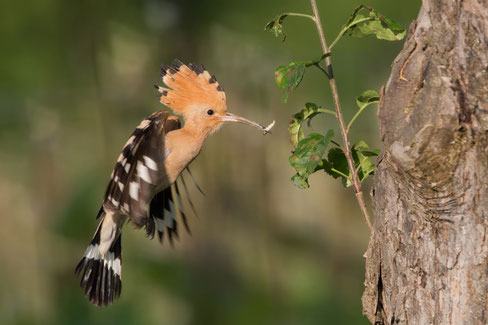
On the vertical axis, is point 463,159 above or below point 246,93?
below

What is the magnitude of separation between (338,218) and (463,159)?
295cm

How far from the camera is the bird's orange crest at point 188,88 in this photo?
182 cm

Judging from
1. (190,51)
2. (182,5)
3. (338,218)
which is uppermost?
(182,5)

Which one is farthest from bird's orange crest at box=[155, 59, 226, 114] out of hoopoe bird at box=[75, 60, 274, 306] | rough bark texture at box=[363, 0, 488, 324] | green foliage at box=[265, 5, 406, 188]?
rough bark texture at box=[363, 0, 488, 324]

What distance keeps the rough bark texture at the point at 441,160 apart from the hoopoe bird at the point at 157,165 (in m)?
0.56

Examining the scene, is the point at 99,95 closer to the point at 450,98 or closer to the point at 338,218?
the point at 338,218

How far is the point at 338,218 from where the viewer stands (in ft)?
12.9

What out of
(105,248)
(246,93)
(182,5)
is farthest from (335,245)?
(105,248)

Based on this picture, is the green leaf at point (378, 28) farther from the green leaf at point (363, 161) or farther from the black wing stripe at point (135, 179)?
the black wing stripe at point (135, 179)

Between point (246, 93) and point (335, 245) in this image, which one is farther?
point (335, 245)

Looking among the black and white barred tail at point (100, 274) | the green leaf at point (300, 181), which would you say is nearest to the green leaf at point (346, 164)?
the green leaf at point (300, 181)

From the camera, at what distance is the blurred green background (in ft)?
12.0

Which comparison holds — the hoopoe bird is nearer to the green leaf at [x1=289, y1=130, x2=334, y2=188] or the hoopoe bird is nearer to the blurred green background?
the green leaf at [x1=289, y1=130, x2=334, y2=188]

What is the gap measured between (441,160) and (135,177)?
3.04 feet
